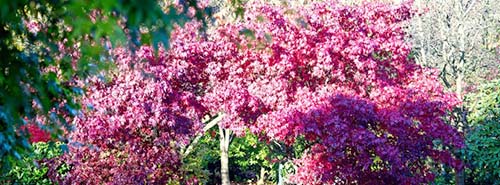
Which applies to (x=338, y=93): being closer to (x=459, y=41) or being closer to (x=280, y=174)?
(x=280, y=174)

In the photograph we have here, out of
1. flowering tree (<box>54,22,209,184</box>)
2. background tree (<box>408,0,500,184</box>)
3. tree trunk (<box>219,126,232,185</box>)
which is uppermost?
background tree (<box>408,0,500,184</box>)

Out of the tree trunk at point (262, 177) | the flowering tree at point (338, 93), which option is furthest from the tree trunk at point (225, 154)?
the flowering tree at point (338, 93)

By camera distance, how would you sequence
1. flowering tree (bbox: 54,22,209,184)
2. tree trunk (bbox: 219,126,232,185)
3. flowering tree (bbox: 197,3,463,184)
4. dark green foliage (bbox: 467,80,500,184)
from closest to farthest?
flowering tree (bbox: 197,3,463,184) < flowering tree (bbox: 54,22,209,184) < dark green foliage (bbox: 467,80,500,184) < tree trunk (bbox: 219,126,232,185)

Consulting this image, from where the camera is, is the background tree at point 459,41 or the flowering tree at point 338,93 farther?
the background tree at point 459,41

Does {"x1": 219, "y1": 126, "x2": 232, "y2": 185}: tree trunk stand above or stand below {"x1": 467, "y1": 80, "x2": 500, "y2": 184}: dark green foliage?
above

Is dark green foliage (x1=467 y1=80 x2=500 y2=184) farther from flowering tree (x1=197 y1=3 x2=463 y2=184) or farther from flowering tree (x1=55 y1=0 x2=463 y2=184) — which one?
flowering tree (x1=197 y1=3 x2=463 y2=184)

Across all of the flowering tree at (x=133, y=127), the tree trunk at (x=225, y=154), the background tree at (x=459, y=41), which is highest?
the background tree at (x=459, y=41)

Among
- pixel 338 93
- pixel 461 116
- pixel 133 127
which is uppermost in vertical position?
pixel 461 116

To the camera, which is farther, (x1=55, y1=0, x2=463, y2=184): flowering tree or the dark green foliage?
the dark green foliage

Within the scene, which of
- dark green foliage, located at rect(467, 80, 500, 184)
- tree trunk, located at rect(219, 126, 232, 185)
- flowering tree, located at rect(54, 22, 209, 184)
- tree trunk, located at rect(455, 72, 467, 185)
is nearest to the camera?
flowering tree, located at rect(54, 22, 209, 184)

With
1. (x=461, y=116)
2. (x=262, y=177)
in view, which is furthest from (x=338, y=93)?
(x=262, y=177)

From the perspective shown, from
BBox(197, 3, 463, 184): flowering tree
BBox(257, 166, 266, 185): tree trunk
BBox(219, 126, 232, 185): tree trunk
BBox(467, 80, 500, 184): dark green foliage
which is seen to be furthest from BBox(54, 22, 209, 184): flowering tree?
BBox(257, 166, 266, 185): tree trunk

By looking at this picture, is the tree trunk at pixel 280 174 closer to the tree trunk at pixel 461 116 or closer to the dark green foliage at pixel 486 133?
the tree trunk at pixel 461 116

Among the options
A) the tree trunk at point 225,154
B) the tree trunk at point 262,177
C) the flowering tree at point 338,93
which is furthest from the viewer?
the tree trunk at point 262,177
